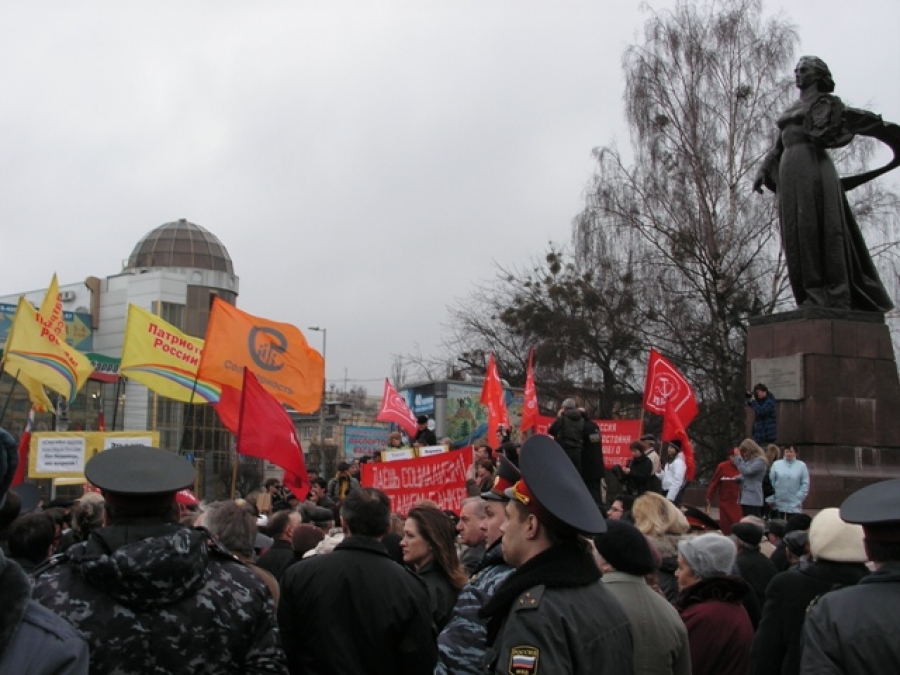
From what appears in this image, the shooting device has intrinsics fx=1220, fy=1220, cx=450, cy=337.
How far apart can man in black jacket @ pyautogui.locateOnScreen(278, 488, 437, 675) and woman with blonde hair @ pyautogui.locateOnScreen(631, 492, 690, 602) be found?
1.39 meters

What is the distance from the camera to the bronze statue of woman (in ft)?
44.3

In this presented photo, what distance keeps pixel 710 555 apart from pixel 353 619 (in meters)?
1.56

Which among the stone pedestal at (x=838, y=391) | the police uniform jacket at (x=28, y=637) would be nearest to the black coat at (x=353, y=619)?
the police uniform jacket at (x=28, y=637)

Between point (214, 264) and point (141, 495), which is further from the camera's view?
point (214, 264)

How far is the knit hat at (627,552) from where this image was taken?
14.1 feet

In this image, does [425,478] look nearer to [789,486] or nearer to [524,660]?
[789,486]

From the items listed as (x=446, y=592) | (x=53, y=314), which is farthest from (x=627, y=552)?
(x=53, y=314)

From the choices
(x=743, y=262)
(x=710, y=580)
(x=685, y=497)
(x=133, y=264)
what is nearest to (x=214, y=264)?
(x=133, y=264)

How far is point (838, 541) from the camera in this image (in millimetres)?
4695

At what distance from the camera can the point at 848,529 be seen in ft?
15.5

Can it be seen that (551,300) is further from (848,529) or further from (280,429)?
(848,529)

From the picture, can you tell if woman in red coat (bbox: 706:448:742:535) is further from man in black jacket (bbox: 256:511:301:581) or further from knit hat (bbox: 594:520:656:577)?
knit hat (bbox: 594:520:656:577)

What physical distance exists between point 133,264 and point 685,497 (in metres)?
60.5

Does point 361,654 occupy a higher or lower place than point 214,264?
lower
